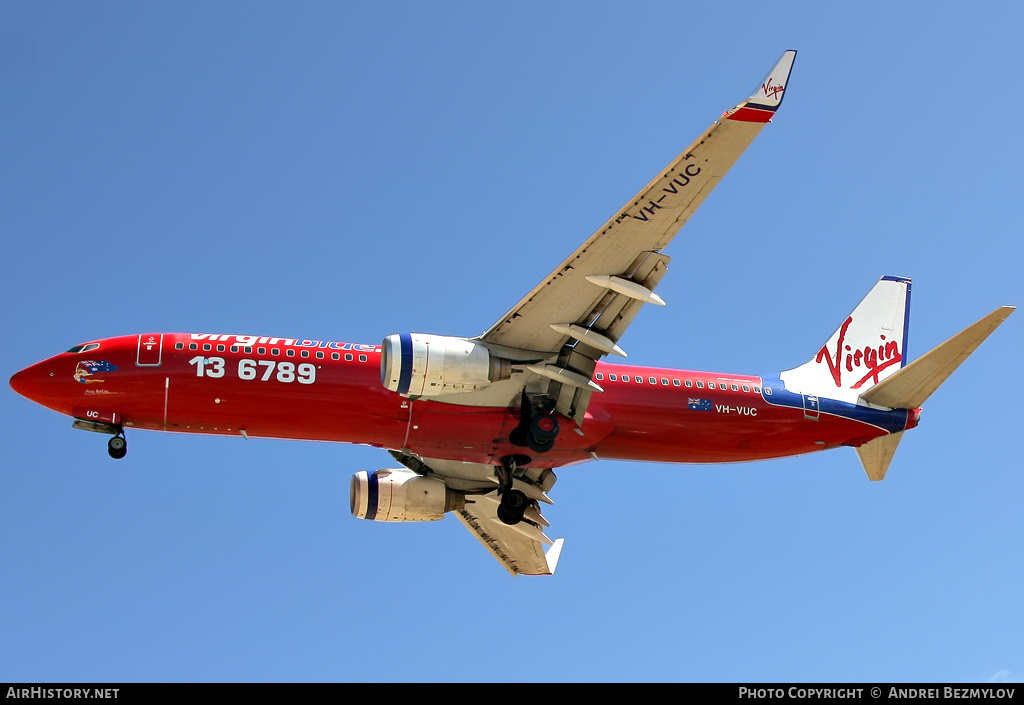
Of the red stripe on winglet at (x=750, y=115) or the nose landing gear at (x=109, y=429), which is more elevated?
the red stripe on winglet at (x=750, y=115)

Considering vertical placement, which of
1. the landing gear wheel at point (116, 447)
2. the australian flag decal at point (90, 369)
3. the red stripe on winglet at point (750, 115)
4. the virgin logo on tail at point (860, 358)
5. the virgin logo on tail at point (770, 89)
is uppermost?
the virgin logo on tail at point (770, 89)

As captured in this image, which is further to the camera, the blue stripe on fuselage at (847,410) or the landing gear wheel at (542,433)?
the blue stripe on fuselage at (847,410)

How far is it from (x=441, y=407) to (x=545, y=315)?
14.3 feet

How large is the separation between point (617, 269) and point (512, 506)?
9.56 m

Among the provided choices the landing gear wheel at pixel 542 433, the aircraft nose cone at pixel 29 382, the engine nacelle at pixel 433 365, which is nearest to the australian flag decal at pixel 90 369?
the aircraft nose cone at pixel 29 382

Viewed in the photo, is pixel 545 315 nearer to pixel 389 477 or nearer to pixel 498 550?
pixel 389 477

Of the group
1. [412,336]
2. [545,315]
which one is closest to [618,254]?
[545,315]

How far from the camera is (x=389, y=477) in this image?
39.0 m

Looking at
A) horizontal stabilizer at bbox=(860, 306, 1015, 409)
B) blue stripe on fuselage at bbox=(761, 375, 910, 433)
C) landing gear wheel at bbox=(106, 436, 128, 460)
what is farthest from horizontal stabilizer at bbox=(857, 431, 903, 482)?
landing gear wheel at bbox=(106, 436, 128, 460)

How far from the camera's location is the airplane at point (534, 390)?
3067 centimetres

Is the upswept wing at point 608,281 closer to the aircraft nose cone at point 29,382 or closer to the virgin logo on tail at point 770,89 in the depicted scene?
the virgin logo on tail at point 770,89

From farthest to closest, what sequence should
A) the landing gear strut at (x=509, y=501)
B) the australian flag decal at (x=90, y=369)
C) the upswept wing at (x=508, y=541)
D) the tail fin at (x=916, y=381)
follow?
the upswept wing at (x=508, y=541) → the landing gear strut at (x=509, y=501) → the tail fin at (x=916, y=381) → the australian flag decal at (x=90, y=369)

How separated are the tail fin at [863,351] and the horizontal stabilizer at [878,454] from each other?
1762mm
